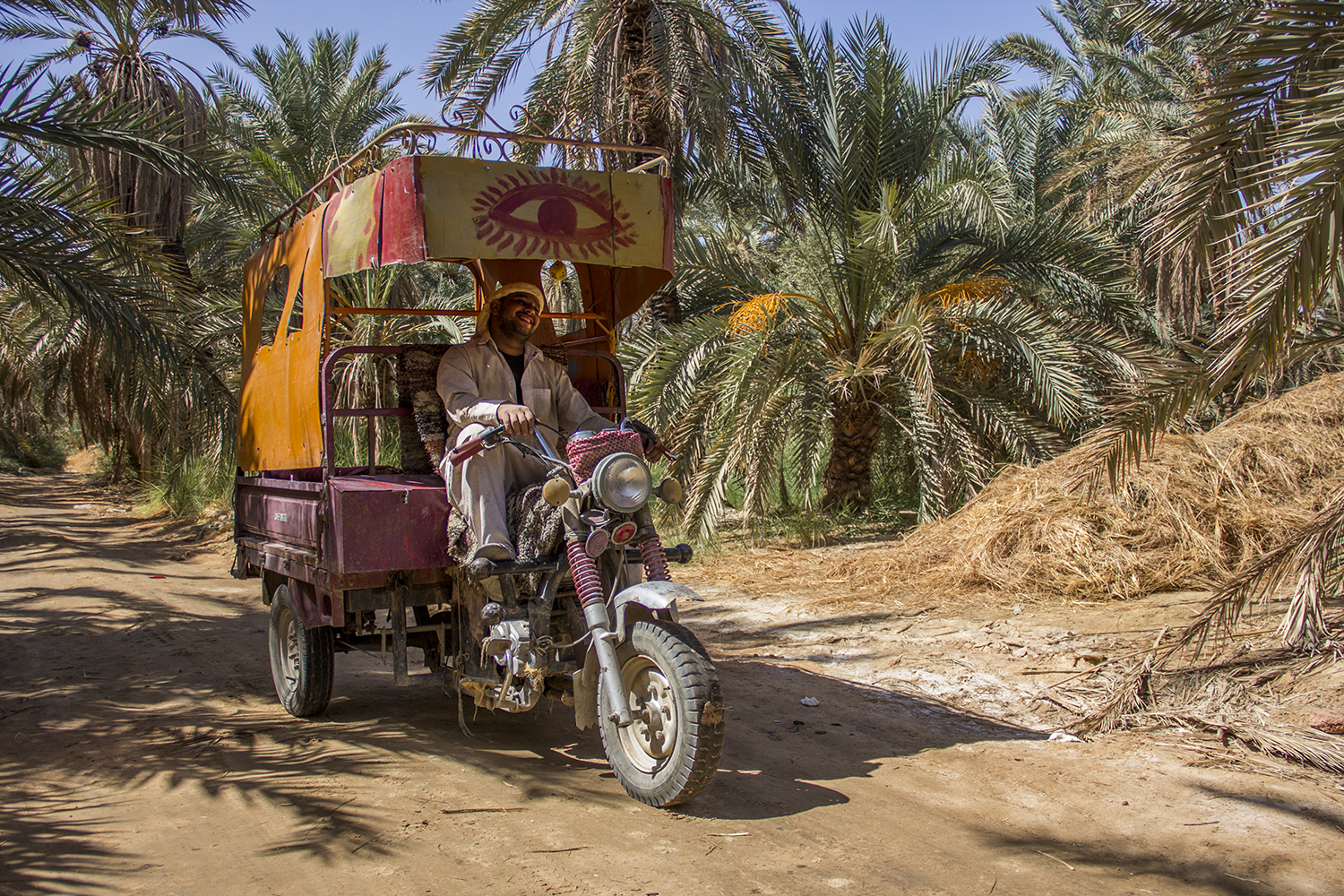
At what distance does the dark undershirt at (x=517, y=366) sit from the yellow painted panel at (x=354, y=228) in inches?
33.6

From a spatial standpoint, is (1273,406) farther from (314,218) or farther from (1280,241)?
(314,218)

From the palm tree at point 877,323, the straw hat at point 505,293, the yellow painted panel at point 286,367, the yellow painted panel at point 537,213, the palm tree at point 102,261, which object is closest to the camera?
the yellow painted panel at point 537,213

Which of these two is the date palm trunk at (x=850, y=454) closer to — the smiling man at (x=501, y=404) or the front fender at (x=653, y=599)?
the smiling man at (x=501, y=404)

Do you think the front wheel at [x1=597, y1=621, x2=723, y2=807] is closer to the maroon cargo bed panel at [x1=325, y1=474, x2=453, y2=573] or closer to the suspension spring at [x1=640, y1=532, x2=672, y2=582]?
the suspension spring at [x1=640, y1=532, x2=672, y2=582]

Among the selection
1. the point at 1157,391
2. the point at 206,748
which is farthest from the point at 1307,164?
the point at 206,748

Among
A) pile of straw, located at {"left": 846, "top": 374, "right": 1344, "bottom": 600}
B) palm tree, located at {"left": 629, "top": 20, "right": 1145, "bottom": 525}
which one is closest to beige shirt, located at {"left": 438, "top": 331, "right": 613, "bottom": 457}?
pile of straw, located at {"left": 846, "top": 374, "right": 1344, "bottom": 600}

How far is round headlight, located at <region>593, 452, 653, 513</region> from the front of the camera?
13.0ft

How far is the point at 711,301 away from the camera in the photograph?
12.4 m

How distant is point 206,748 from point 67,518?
15.8 metres

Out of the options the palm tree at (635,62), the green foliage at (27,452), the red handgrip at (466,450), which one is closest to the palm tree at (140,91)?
the palm tree at (635,62)

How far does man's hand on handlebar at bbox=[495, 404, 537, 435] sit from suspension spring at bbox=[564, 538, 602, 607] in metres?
0.56

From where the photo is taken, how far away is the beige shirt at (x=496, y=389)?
468cm

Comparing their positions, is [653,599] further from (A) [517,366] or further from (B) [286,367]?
(B) [286,367]

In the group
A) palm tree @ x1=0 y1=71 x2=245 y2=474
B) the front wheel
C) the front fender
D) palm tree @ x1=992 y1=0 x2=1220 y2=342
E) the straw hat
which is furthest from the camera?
palm tree @ x1=992 y1=0 x2=1220 y2=342
